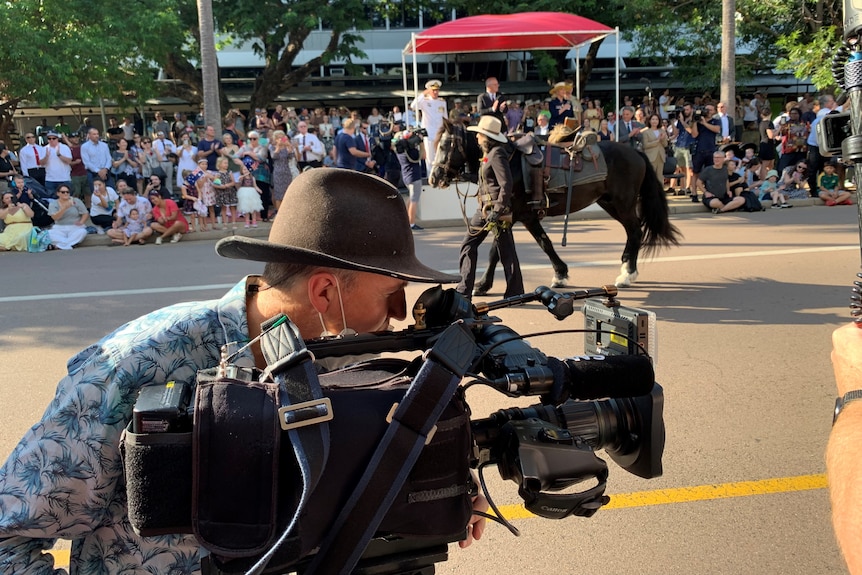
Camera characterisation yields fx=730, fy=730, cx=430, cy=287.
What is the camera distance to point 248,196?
1248cm

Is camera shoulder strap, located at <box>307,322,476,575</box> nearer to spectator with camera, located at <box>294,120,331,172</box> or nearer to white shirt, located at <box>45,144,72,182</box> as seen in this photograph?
spectator with camera, located at <box>294,120,331,172</box>

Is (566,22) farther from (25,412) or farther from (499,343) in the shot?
(499,343)

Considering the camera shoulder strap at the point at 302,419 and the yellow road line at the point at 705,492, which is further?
the yellow road line at the point at 705,492

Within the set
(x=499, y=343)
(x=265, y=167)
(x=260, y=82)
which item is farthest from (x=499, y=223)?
(x=260, y=82)

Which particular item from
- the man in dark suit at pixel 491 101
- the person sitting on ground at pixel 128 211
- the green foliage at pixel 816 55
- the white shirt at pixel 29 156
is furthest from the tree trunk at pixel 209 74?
the green foliage at pixel 816 55

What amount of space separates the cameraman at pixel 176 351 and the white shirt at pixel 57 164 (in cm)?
1275

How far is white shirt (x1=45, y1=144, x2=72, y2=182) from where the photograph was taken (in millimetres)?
12648

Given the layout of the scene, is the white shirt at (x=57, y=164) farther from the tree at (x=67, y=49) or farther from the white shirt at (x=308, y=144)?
the tree at (x=67, y=49)

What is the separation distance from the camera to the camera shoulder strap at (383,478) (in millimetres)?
1122

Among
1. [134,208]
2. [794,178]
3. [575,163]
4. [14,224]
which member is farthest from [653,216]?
[14,224]

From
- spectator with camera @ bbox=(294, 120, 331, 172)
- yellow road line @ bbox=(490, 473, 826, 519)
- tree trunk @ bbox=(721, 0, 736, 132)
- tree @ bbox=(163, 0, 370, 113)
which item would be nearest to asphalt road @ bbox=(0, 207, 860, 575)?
yellow road line @ bbox=(490, 473, 826, 519)

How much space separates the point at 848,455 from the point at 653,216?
6.97 meters

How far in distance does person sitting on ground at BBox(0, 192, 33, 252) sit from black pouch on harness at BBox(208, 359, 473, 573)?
1147 cm

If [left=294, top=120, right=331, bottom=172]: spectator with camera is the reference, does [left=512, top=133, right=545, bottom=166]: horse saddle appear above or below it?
below
